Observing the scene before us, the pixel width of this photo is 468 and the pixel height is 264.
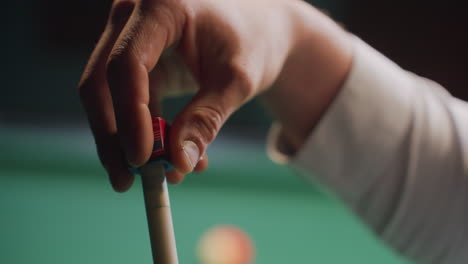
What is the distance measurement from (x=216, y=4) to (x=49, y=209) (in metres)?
0.94

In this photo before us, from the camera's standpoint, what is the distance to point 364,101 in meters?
0.77

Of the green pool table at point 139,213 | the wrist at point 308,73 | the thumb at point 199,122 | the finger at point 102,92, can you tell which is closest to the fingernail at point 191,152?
the thumb at point 199,122

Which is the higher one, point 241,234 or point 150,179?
point 150,179

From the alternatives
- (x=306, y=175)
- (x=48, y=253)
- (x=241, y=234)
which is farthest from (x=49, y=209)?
(x=306, y=175)

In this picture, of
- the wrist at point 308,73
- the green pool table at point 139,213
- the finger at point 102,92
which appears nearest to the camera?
the finger at point 102,92

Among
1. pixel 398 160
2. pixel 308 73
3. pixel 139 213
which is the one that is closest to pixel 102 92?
pixel 308 73

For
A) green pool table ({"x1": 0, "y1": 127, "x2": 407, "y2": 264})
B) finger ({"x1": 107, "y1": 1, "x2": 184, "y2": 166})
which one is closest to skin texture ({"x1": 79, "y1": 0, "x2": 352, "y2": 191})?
finger ({"x1": 107, "y1": 1, "x2": 184, "y2": 166})

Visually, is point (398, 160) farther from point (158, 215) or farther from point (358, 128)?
point (158, 215)

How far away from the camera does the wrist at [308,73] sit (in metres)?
0.72

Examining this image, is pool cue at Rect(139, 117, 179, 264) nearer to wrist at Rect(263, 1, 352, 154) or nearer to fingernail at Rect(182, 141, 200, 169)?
fingernail at Rect(182, 141, 200, 169)

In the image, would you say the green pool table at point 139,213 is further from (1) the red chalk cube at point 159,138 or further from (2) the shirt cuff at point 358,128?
(1) the red chalk cube at point 159,138

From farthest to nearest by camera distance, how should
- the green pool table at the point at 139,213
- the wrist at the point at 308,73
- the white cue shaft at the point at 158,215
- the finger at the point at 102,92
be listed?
the green pool table at the point at 139,213 → the wrist at the point at 308,73 → the finger at the point at 102,92 → the white cue shaft at the point at 158,215

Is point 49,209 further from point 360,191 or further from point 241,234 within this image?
point 360,191

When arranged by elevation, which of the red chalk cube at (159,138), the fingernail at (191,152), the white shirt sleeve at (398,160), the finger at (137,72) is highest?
the finger at (137,72)
